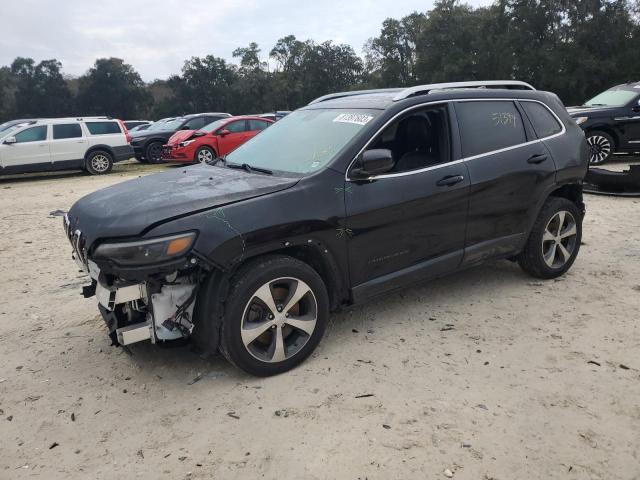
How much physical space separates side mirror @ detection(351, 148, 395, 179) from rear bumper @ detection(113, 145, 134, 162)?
43.0ft

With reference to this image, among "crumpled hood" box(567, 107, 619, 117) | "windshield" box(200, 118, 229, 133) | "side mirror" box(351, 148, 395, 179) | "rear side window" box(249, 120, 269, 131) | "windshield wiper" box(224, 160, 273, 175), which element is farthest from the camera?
"rear side window" box(249, 120, 269, 131)

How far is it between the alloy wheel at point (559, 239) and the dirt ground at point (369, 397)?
28cm

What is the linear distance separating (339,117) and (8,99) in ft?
222

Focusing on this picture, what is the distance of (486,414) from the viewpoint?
2.76 metres

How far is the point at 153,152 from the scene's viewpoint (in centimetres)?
1705

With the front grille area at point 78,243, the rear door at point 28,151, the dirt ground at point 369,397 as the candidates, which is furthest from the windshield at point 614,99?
the rear door at point 28,151

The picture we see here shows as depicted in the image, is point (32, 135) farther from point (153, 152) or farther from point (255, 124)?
point (255, 124)

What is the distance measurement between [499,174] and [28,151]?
522 inches

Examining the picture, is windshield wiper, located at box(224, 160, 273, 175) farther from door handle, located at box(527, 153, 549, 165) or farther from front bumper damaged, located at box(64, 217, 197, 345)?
door handle, located at box(527, 153, 549, 165)

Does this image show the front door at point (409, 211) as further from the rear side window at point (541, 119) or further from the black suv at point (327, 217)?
the rear side window at point (541, 119)

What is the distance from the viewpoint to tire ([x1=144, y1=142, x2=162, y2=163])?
16969mm

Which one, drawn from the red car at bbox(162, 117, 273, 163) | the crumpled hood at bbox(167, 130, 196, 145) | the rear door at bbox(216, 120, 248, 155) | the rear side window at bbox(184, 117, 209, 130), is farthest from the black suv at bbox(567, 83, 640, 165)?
the rear side window at bbox(184, 117, 209, 130)

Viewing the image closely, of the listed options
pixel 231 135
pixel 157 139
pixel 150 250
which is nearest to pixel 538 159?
pixel 150 250

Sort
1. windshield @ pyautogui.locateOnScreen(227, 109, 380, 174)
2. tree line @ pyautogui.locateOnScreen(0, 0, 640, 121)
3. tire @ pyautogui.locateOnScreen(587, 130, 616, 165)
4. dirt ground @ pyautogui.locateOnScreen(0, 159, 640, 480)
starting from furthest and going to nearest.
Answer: tree line @ pyautogui.locateOnScreen(0, 0, 640, 121), tire @ pyautogui.locateOnScreen(587, 130, 616, 165), windshield @ pyautogui.locateOnScreen(227, 109, 380, 174), dirt ground @ pyautogui.locateOnScreen(0, 159, 640, 480)
